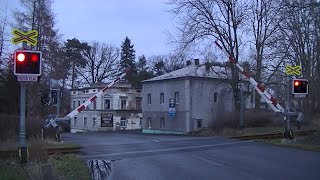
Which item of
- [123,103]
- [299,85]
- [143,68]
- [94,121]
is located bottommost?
[94,121]

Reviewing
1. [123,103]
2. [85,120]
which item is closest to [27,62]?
[123,103]

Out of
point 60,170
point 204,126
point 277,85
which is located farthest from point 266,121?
point 60,170

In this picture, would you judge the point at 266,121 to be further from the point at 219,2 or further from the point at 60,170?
the point at 60,170

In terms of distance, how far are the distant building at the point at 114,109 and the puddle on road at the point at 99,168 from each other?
6594cm

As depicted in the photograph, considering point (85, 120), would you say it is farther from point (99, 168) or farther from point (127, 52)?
point (99, 168)

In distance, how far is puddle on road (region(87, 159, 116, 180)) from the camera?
12906mm

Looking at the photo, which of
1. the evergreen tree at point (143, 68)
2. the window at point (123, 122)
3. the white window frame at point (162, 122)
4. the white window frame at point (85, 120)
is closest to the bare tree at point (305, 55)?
the white window frame at point (162, 122)

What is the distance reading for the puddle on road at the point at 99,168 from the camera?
42.3ft

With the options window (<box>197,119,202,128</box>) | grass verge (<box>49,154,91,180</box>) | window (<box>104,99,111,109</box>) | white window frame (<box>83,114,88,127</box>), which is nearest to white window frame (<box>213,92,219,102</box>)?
window (<box>197,119,202,128</box>)

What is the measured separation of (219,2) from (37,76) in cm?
3320

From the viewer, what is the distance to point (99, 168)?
14859 millimetres

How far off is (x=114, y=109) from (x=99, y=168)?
228 ft

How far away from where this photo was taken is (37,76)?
1338 cm

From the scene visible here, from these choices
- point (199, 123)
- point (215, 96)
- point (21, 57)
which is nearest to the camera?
point (21, 57)
